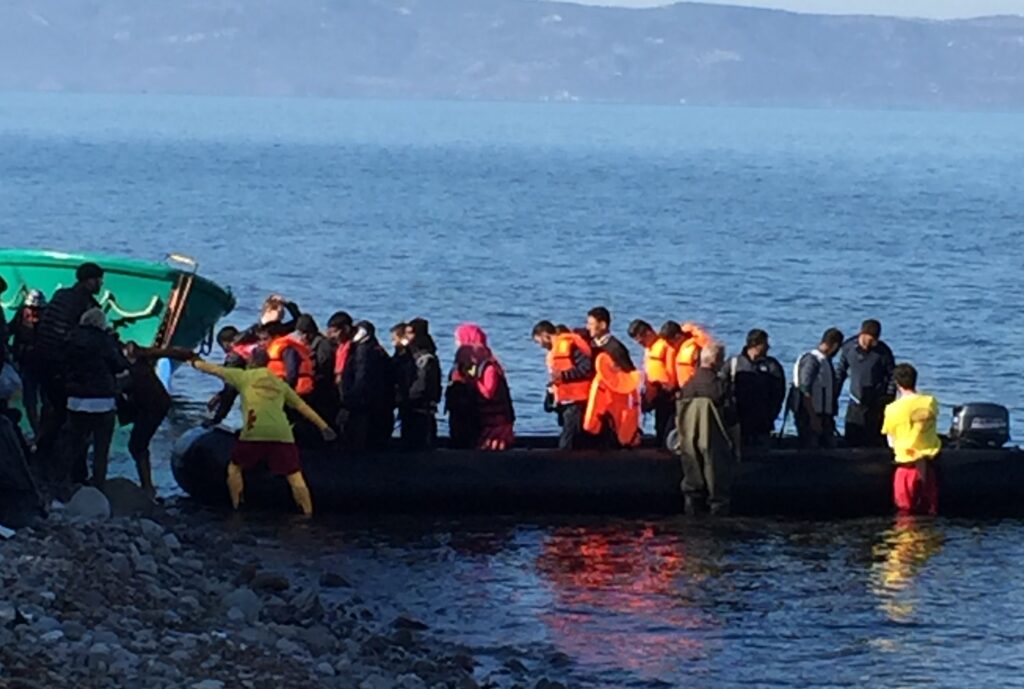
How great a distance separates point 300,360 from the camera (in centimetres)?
1820

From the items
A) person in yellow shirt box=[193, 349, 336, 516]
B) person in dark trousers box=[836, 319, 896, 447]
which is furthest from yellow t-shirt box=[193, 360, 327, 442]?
person in dark trousers box=[836, 319, 896, 447]

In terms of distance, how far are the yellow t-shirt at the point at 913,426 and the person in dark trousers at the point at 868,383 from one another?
2.83ft

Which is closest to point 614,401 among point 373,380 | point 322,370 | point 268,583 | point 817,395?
point 817,395

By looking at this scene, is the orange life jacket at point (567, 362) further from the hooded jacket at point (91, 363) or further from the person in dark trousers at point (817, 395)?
the hooded jacket at point (91, 363)

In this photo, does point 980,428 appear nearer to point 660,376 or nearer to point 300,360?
point 660,376

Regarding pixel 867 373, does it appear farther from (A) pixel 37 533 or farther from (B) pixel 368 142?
(B) pixel 368 142

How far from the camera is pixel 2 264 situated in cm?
2456

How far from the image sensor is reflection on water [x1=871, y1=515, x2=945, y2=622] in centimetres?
1648

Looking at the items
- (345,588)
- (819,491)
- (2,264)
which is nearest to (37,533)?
(345,588)

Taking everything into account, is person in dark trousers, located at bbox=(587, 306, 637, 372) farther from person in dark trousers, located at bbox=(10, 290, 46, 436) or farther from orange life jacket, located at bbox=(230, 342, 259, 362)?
person in dark trousers, located at bbox=(10, 290, 46, 436)

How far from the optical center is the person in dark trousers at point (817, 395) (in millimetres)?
19281

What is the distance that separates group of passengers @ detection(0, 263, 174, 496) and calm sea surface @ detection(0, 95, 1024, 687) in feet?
5.28

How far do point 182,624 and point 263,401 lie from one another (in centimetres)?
459

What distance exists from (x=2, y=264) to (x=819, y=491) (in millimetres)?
10054
